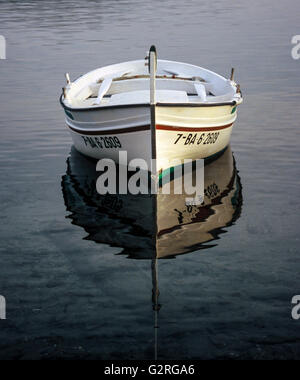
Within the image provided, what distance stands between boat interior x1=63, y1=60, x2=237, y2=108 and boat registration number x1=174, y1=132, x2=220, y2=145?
39.6 inches

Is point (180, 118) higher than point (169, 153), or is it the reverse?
point (180, 118)

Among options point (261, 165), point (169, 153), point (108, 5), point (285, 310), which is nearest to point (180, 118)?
point (169, 153)

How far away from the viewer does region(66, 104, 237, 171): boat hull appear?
1253cm

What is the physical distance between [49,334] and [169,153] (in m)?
6.51

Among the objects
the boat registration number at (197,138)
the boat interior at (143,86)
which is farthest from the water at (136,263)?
the boat interior at (143,86)

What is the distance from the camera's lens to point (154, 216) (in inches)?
453

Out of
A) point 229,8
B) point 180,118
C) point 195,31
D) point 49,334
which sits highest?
point 229,8

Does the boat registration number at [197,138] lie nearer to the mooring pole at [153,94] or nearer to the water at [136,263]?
the mooring pole at [153,94]

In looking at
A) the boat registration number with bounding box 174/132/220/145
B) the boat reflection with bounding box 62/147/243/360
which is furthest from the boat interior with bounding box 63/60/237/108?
the boat reflection with bounding box 62/147/243/360

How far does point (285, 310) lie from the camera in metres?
7.95

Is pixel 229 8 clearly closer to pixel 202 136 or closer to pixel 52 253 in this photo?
pixel 202 136

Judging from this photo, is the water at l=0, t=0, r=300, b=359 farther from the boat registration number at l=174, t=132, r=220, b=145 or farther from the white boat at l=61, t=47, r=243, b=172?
the white boat at l=61, t=47, r=243, b=172

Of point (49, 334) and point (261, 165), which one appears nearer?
point (49, 334)

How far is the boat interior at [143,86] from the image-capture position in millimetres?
14681
